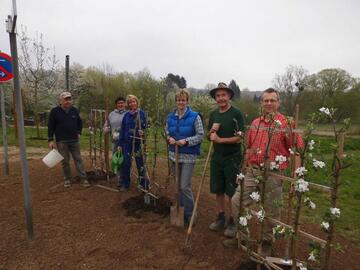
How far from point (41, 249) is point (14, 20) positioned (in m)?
2.61

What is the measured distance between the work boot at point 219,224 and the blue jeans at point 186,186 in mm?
384

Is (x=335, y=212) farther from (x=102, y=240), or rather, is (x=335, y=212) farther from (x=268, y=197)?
(x=102, y=240)

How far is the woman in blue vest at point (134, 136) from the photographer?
516 cm

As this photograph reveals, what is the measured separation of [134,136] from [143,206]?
3.73 feet

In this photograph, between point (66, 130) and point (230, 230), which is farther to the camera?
point (66, 130)

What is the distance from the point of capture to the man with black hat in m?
3.81

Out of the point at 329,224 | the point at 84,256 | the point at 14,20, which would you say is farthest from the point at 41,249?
the point at 329,224

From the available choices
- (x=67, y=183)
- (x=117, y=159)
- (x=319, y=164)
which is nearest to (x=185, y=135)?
(x=117, y=159)

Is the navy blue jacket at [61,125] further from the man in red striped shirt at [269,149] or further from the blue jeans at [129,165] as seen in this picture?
the man in red striped shirt at [269,149]

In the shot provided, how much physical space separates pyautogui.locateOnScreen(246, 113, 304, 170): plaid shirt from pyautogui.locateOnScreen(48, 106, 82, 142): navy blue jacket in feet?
12.6

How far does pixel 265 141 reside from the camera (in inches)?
130

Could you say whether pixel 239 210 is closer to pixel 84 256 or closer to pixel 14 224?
pixel 84 256

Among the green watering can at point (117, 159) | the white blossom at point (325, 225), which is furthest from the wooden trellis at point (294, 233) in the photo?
the green watering can at point (117, 159)

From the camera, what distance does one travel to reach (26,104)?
21906 mm
